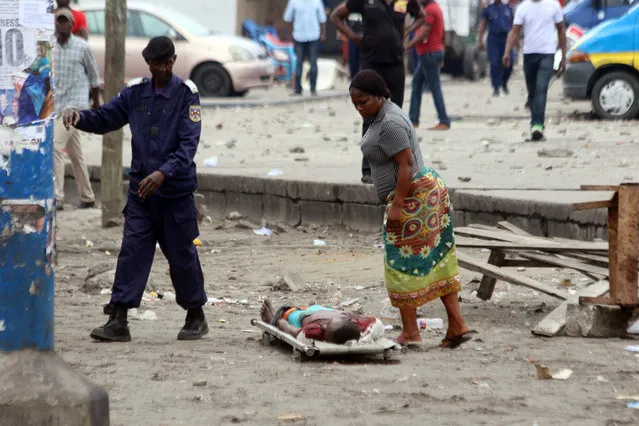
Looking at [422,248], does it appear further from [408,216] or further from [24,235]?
[24,235]

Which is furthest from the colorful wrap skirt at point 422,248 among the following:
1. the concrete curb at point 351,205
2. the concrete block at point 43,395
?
the concrete curb at point 351,205

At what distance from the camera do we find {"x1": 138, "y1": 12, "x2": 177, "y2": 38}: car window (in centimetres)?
2245

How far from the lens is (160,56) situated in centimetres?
609

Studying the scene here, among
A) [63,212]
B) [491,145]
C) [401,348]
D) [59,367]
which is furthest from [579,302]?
[491,145]

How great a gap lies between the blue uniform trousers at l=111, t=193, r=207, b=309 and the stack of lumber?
1.59m

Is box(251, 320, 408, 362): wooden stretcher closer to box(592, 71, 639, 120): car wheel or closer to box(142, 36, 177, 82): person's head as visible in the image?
box(142, 36, 177, 82): person's head

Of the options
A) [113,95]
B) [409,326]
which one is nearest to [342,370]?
[409,326]

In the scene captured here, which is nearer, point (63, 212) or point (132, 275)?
point (132, 275)

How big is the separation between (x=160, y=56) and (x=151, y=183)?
2.06ft

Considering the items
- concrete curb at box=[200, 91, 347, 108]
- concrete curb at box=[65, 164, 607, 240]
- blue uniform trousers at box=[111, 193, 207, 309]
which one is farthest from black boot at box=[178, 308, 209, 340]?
concrete curb at box=[200, 91, 347, 108]

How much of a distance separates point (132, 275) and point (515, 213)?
12.1 feet

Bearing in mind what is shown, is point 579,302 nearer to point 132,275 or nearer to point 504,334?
point 504,334

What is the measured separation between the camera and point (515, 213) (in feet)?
29.9

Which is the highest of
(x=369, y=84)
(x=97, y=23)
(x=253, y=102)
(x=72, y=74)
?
(x=369, y=84)
